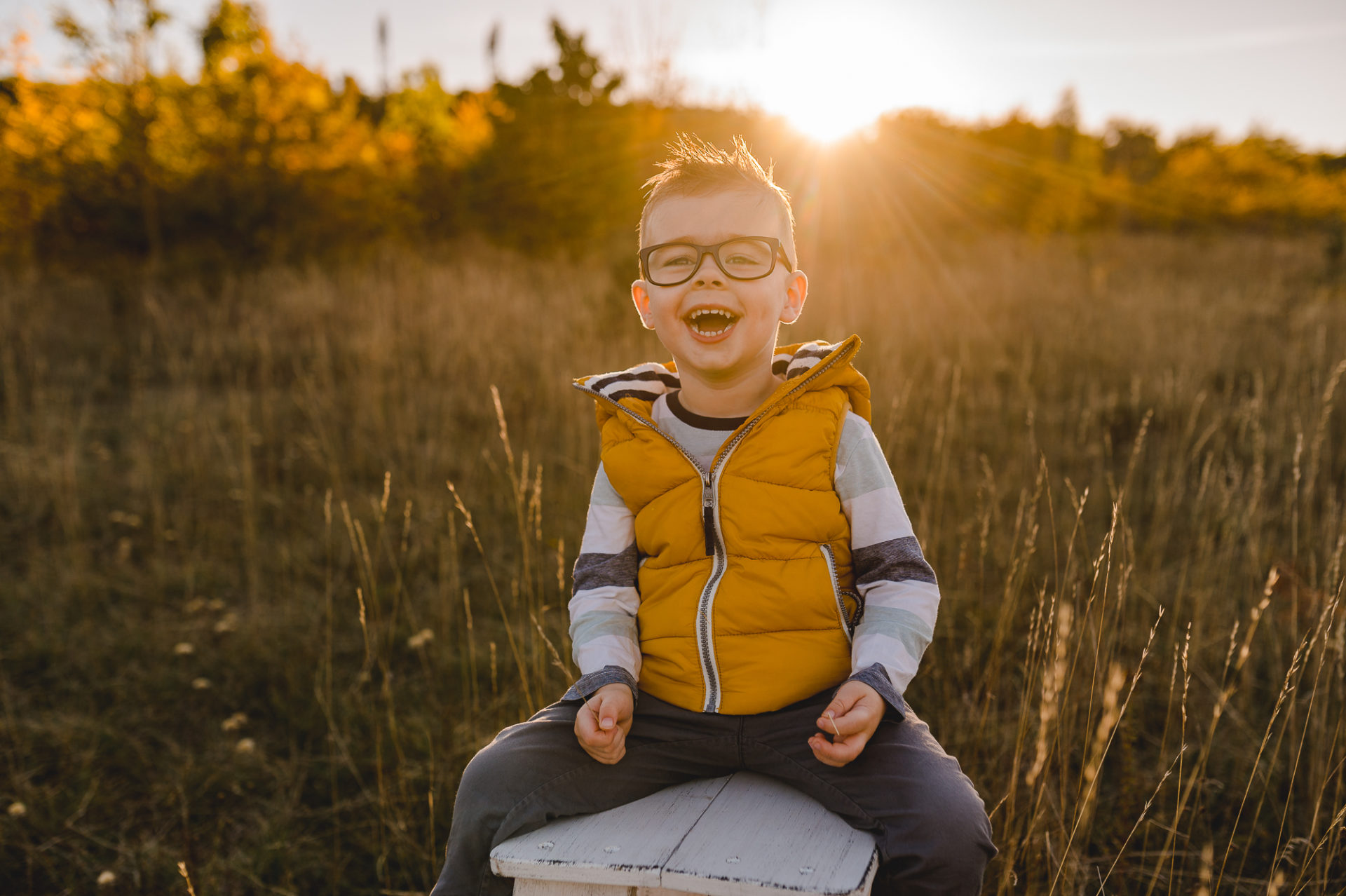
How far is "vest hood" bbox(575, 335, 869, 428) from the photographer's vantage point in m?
1.40

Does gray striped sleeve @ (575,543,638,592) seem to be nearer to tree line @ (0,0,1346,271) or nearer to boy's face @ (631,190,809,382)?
boy's face @ (631,190,809,382)

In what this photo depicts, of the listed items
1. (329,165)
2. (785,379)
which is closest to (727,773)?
(785,379)

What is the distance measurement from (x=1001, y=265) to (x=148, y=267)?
34.0ft

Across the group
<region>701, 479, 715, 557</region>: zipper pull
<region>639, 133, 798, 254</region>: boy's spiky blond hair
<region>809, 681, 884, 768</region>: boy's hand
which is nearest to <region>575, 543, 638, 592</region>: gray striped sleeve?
<region>701, 479, 715, 557</region>: zipper pull

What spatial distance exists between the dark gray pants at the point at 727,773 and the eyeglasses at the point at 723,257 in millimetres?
774

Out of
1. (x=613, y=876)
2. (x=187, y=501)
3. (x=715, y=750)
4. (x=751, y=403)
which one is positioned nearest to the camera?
(x=613, y=876)

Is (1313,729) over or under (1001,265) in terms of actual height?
under

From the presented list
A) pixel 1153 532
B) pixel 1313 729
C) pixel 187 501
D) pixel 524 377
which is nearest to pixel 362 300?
pixel 524 377

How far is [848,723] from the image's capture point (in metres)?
1.13

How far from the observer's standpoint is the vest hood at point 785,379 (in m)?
1.40

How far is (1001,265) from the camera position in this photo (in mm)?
9359

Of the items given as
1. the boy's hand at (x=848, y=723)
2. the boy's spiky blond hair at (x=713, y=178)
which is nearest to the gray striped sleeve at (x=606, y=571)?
the boy's hand at (x=848, y=723)

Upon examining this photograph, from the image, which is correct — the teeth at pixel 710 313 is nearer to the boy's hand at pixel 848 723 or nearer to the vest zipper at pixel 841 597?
the vest zipper at pixel 841 597

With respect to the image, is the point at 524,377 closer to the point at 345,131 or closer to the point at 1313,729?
the point at 1313,729
